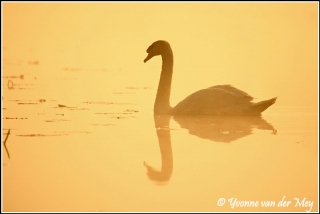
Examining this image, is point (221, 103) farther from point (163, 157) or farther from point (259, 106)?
point (163, 157)

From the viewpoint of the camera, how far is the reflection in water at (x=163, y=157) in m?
7.16

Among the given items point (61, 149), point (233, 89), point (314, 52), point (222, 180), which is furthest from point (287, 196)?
point (314, 52)

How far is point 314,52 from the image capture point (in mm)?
30391

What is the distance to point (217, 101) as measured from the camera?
37.8 ft

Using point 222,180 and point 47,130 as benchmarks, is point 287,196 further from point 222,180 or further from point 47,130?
point 47,130

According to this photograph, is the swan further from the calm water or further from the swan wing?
the calm water

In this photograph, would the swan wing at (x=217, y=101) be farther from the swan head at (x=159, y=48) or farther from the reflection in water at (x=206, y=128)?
the swan head at (x=159, y=48)

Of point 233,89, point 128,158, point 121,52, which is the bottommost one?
point 128,158

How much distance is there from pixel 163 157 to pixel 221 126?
2.62 meters

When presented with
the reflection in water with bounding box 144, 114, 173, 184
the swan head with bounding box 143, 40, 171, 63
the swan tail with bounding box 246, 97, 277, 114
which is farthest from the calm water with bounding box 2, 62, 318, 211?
the swan head with bounding box 143, 40, 171, 63

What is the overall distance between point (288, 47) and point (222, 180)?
28454 mm

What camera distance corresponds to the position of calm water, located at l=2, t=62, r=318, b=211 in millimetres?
6496

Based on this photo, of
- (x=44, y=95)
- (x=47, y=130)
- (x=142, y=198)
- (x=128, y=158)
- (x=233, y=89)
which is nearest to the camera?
(x=142, y=198)

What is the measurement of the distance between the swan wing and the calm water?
283mm
